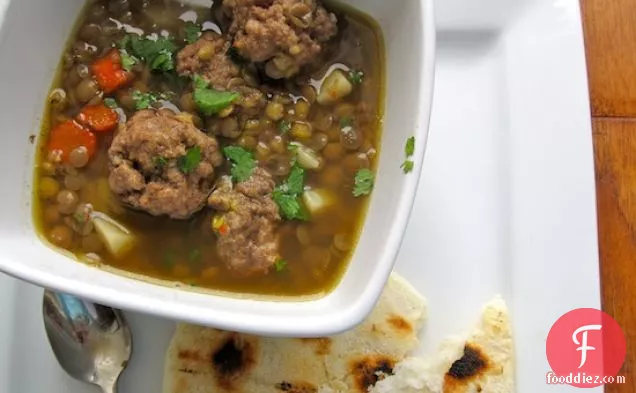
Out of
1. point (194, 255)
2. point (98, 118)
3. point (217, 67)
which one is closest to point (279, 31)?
point (217, 67)

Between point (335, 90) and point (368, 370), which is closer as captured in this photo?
point (335, 90)

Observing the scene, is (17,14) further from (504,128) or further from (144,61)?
(504,128)

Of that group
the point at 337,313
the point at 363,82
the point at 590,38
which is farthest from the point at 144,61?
the point at 590,38

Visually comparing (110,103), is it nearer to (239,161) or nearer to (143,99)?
(143,99)

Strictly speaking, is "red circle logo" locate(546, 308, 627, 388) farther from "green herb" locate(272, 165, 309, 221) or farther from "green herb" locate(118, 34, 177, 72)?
"green herb" locate(118, 34, 177, 72)

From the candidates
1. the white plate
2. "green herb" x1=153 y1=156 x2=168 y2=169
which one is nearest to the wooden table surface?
the white plate
